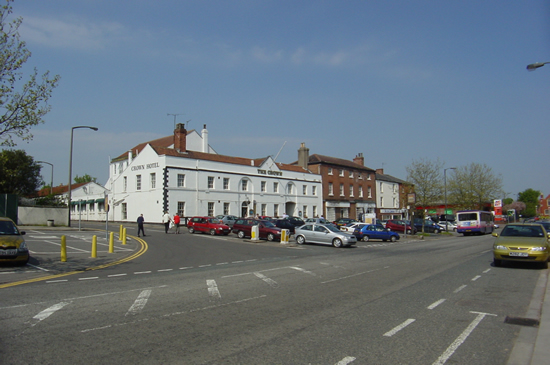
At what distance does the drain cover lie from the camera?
7.19 meters

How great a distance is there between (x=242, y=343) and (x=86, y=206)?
196ft

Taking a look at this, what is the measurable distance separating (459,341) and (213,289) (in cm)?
592

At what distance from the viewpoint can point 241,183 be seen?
51469 millimetres

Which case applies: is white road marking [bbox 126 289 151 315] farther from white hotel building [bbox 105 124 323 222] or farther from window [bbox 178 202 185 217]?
window [bbox 178 202 185 217]

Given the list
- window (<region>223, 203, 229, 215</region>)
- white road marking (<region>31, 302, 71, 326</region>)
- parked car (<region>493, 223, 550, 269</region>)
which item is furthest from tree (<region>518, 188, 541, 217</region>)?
white road marking (<region>31, 302, 71, 326</region>)

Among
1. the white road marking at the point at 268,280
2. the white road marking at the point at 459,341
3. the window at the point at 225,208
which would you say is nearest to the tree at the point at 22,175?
the window at the point at 225,208

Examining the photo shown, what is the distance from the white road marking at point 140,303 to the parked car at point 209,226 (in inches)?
962

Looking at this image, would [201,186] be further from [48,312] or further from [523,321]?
[523,321]

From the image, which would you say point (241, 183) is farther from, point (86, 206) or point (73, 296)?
point (73, 296)

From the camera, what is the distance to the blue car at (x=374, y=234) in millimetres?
34188

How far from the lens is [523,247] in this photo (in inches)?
557

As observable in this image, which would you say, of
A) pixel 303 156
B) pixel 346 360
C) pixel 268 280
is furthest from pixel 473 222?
pixel 346 360

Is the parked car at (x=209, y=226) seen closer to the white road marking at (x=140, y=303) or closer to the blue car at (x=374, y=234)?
the blue car at (x=374, y=234)

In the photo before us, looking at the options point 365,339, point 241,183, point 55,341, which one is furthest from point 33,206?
point 365,339
